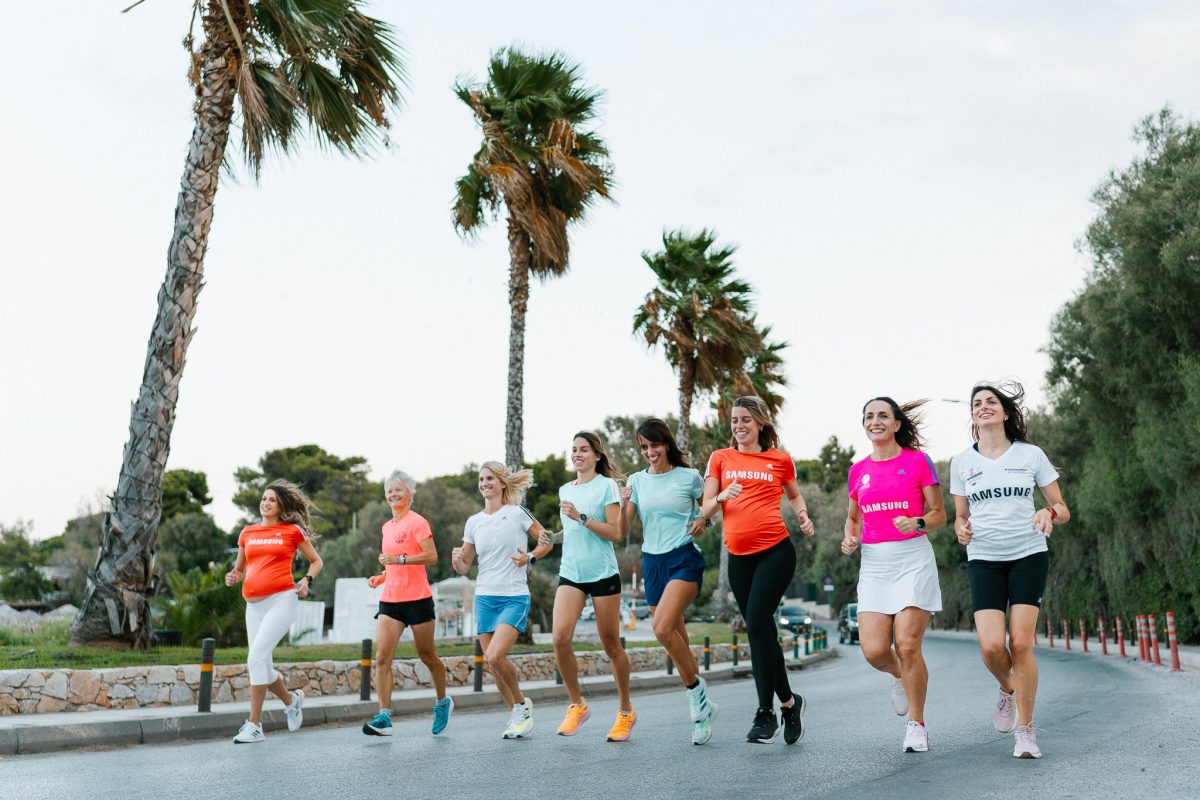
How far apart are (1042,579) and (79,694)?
8.91 m

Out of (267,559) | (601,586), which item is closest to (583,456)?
(601,586)

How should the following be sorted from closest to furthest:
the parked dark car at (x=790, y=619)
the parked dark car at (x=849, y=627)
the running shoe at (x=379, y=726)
A: the running shoe at (x=379, y=726) → the parked dark car at (x=790, y=619) → the parked dark car at (x=849, y=627)

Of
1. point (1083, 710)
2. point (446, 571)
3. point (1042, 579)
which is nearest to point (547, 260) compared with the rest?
point (1083, 710)

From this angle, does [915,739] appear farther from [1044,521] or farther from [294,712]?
[294,712]

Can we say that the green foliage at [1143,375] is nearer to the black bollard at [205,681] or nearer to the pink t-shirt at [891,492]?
the pink t-shirt at [891,492]

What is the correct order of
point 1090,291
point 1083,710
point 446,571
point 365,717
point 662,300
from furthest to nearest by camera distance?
point 446,571
point 662,300
point 1090,291
point 365,717
point 1083,710

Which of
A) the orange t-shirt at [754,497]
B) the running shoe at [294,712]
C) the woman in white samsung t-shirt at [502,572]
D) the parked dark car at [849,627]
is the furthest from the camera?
the parked dark car at [849,627]

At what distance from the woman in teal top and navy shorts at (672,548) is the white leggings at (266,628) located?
3076 mm

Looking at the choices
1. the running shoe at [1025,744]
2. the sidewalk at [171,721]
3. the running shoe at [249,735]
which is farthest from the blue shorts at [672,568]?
the sidewalk at [171,721]

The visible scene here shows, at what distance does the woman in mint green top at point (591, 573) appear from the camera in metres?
7.84

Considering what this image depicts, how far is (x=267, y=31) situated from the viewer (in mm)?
15578

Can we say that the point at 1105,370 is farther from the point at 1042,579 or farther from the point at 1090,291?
the point at 1042,579

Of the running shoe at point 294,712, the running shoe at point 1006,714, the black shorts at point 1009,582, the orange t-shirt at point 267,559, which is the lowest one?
the running shoe at point 294,712

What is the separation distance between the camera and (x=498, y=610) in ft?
28.2
